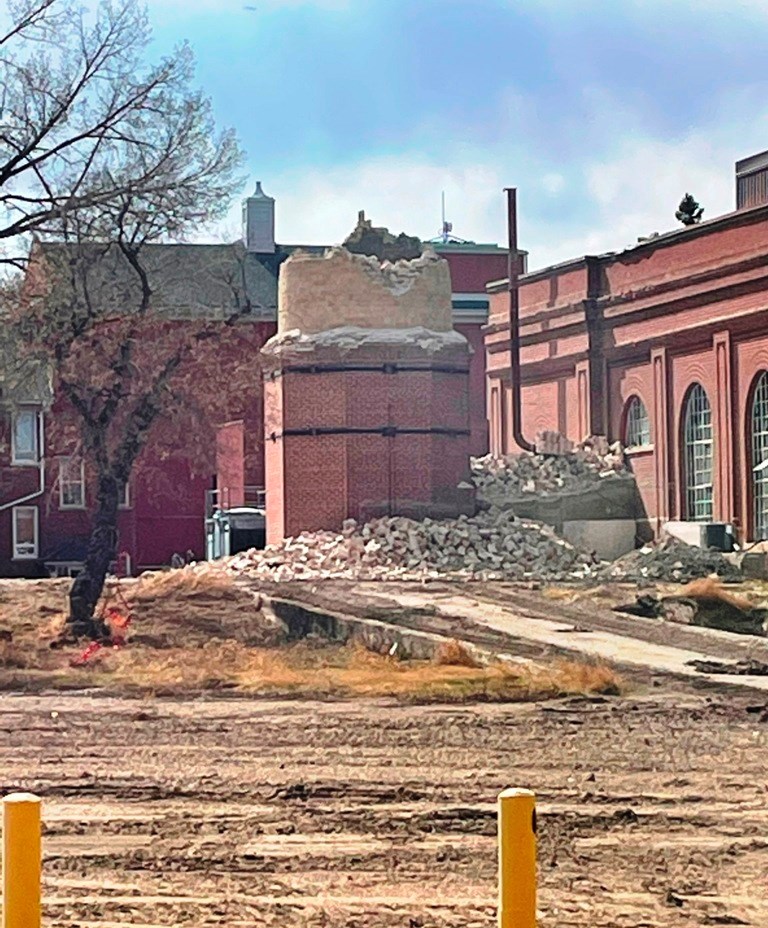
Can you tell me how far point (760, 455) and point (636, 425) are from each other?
7.23 m

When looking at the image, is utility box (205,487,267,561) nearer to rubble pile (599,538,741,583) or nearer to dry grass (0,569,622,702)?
rubble pile (599,538,741,583)

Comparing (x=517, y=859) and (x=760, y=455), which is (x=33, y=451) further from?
(x=517, y=859)

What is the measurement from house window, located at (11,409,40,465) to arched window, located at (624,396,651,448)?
1793cm

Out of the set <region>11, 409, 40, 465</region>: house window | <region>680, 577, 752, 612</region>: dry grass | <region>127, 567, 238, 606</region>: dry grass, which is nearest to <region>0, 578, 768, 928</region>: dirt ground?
<region>680, 577, 752, 612</region>: dry grass

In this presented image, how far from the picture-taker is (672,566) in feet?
128

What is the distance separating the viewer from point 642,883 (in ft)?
30.9

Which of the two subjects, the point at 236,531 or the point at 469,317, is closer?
the point at 236,531

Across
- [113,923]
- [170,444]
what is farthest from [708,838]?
[170,444]

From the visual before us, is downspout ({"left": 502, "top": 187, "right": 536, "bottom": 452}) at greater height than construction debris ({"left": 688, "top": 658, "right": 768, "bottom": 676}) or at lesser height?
greater

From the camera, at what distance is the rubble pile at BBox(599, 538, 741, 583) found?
1507 inches

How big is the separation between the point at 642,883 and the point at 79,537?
157 feet

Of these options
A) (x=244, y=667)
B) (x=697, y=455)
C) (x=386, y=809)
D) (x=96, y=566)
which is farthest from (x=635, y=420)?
(x=386, y=809)

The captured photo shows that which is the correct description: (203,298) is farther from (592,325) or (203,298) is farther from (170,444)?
(592,325)

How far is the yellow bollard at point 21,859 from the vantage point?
536 centimetres
